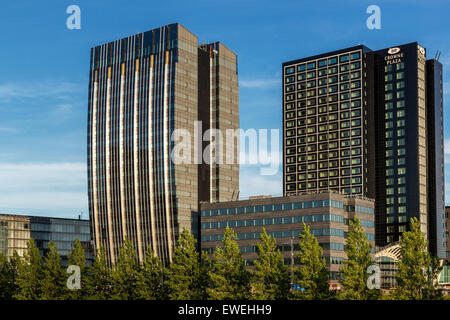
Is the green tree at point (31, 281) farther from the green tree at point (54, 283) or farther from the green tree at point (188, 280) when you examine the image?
the green tree at point (188, 280)

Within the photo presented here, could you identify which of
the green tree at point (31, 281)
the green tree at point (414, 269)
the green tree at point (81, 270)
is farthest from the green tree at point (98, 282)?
the green tree at point (414, 269)

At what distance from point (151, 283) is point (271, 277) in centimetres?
2642

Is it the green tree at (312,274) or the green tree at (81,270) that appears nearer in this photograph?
the green tree at (312,274)

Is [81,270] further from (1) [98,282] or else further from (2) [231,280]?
(2) [231,280]

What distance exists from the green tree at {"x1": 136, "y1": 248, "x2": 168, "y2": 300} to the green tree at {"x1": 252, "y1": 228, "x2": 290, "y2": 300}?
→ 19659 millimetres

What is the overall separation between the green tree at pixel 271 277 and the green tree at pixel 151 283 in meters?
19.7

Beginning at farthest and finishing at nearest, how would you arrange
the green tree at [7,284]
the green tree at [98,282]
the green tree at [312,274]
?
the green tree at [7,284]
the green tree at [98,282]
the green tree at [312,274]

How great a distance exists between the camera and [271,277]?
13138cm

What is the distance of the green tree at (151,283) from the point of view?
142 meters

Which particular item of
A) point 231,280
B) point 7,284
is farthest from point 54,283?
point 231,280

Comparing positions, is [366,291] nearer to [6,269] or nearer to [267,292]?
[267,292]

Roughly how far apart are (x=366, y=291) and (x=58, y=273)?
62241mm

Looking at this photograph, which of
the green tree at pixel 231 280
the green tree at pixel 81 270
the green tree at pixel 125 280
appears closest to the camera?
the green tree at pixel 231 280
